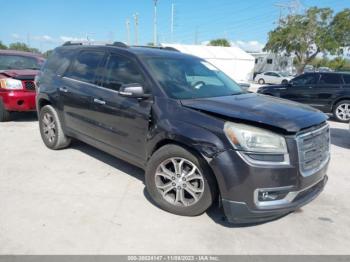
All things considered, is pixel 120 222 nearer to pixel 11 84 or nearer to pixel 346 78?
pixel 11 84

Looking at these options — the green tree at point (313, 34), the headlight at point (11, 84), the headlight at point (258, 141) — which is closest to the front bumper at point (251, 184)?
the headlight at point (258, 141)

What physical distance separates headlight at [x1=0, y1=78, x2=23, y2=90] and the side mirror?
189 inches

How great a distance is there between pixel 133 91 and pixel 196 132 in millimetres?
908

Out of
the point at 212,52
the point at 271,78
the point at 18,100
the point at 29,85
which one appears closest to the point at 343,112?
the point at 29,85

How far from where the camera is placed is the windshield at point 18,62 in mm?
8367

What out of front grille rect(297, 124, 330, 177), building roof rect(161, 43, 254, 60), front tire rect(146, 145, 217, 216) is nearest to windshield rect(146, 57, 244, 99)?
front tire rect(146, 145, 217, 216)

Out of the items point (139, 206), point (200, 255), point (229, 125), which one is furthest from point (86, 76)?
point (200, 255)

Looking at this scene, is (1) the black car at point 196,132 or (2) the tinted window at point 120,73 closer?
(1) the black car at point 196,132

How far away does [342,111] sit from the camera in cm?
997

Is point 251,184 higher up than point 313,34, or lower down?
lower down

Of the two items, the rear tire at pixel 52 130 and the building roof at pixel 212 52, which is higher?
the building roof at pixel 212 52

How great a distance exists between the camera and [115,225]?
3.23 m

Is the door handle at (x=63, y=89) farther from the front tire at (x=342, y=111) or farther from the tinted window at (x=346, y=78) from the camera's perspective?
the tinted window at (x=346, y=78)

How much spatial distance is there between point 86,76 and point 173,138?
2.04 meters
